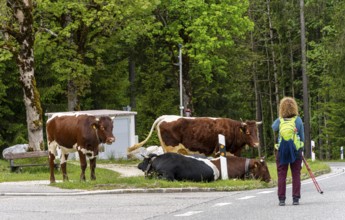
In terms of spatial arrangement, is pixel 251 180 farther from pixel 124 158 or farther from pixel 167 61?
pixel 167 61

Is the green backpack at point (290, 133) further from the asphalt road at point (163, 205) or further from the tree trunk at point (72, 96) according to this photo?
the tree trunk at point (72, 96)

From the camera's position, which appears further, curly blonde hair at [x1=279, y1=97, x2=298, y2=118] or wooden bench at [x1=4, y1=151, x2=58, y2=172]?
wooden bench at [x1=4, y1=151, x2=58, y2=172]

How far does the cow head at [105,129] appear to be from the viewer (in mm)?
24328

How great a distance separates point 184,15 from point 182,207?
3893cm

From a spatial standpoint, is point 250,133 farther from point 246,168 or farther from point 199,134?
point 246,168

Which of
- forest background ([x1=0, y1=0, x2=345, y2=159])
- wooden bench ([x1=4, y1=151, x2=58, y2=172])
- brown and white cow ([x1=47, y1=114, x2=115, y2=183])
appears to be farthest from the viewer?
forest background ([x1=0, y1=0, x2=345, y2=159])

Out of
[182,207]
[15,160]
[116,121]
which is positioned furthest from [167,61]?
[182,207]

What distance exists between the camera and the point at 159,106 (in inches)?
2576

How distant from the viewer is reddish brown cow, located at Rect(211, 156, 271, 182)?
83.1 feet

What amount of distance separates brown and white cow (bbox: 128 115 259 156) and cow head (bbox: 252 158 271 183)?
185 centimetres

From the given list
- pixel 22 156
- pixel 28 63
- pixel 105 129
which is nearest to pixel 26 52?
pixel 28 63

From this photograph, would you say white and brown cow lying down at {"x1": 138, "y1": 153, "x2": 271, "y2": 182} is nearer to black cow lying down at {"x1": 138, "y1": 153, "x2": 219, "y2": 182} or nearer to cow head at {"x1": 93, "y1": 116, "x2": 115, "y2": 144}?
black cow lying down at {"x1": 138, "y1": 153, "x2": 219, "y2": 182}

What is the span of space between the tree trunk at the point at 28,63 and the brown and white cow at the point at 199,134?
28.1 feet

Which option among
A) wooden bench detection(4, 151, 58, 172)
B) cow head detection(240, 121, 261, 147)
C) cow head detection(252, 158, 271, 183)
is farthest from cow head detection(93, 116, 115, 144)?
wooden bench detection(4, 151, 58, 172)
